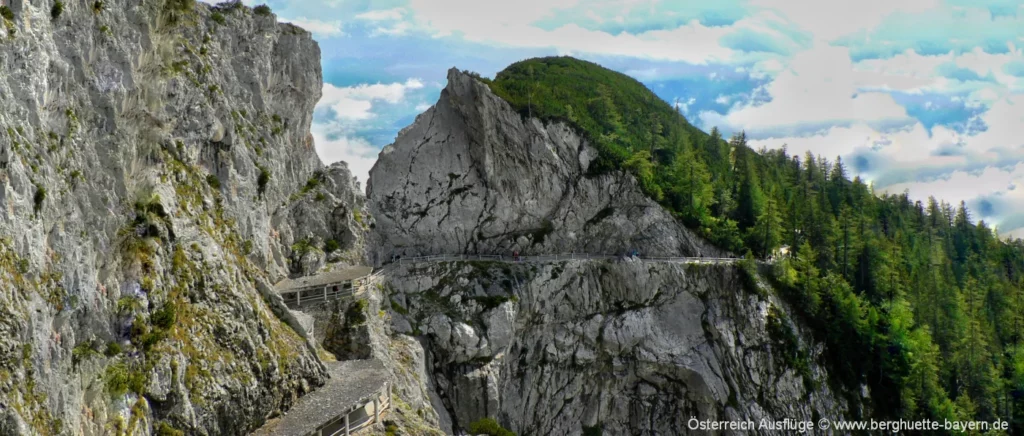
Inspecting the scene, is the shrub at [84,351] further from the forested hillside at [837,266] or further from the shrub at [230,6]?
the forested hillside at [837,266]

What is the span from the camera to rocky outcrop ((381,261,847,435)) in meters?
62.5

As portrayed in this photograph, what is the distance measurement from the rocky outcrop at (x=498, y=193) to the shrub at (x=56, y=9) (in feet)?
147

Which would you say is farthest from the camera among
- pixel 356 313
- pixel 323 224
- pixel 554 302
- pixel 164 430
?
pixel 554 302

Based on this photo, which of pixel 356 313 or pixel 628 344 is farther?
pixel 628 344

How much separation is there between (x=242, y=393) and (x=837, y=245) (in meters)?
75.7

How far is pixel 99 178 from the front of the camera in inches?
1075

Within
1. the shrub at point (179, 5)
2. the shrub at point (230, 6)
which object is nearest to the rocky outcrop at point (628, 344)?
the shrub at point (230, 6)

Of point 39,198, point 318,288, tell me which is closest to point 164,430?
point 39,198

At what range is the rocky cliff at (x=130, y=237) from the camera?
73.3 feet

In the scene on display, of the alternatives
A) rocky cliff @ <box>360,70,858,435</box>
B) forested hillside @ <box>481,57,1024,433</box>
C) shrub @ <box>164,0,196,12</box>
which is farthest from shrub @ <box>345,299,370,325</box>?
forested hillside @ <box>481,57,1024,433</box>

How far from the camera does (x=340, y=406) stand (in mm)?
33250

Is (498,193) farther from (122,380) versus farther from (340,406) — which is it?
(122,380)

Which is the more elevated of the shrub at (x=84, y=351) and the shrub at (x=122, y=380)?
the shrub at (x=84, y=351)

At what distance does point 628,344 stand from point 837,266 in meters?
33.0
